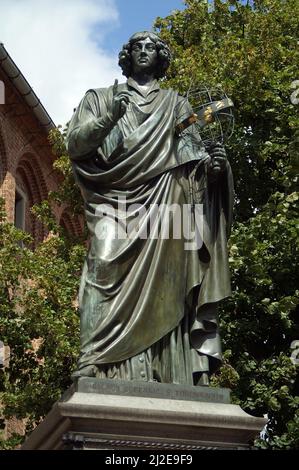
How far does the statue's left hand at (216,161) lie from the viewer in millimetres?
8680

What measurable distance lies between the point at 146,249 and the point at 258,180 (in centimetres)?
1226

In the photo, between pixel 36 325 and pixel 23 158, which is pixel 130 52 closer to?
pixel 36 325

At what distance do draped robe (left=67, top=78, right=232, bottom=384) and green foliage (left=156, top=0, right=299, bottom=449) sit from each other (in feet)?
26.3

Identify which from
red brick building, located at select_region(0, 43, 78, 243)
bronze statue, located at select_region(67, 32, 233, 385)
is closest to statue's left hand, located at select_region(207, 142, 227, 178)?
bronze statue, located at select_region(67, 32, 233, 385)

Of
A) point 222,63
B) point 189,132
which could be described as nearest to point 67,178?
point 222,63

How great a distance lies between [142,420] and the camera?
295 inches

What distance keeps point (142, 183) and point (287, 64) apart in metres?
13.0

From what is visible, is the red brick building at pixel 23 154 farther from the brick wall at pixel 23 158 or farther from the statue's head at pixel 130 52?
the statue's head at pixel 130 52

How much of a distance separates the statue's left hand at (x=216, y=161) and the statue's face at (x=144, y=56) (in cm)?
88

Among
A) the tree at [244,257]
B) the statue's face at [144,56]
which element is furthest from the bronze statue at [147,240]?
the tree at [244,257]

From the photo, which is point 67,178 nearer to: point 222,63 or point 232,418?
point 222,63

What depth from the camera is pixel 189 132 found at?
29.5 ft
